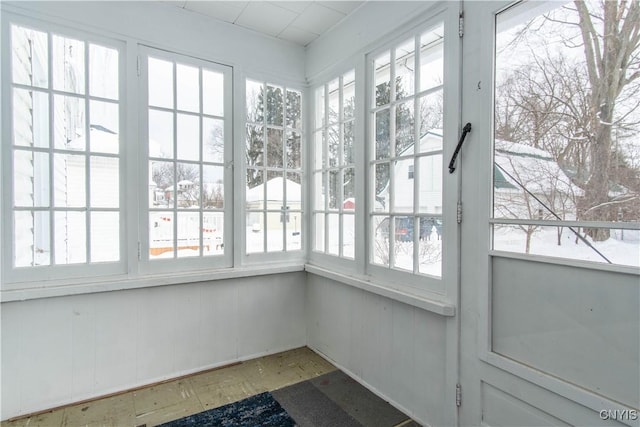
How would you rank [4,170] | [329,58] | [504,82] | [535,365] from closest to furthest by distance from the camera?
[535,365], [504,82], [4,170], [329,58]

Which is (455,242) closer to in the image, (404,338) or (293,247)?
(404,338)

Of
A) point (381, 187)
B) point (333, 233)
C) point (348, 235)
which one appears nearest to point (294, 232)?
A: point (333, 233)

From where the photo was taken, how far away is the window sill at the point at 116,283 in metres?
1.94

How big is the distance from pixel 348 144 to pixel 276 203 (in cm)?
83

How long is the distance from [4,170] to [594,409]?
10.3 feet

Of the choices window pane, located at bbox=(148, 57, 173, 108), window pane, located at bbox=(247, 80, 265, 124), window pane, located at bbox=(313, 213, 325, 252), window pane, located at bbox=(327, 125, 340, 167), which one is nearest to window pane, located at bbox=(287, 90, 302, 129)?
window pane, located at bbox=(247, 80, 265, 124)

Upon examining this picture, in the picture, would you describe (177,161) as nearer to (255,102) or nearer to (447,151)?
(255,102)

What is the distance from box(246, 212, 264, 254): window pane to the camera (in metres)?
2.74

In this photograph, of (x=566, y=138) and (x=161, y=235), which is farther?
(x=161, y=235)

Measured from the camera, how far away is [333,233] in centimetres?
271

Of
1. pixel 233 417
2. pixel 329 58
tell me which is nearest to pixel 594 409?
pixel 233 417

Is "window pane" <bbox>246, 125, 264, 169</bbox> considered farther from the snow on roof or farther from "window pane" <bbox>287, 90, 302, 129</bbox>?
"window pane" <bbox>287, 90, 302, 129</bbox>

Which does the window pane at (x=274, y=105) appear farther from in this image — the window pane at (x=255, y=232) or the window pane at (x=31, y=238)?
the window pane at (x=31, y=238)

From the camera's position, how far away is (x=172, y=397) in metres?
2.15
